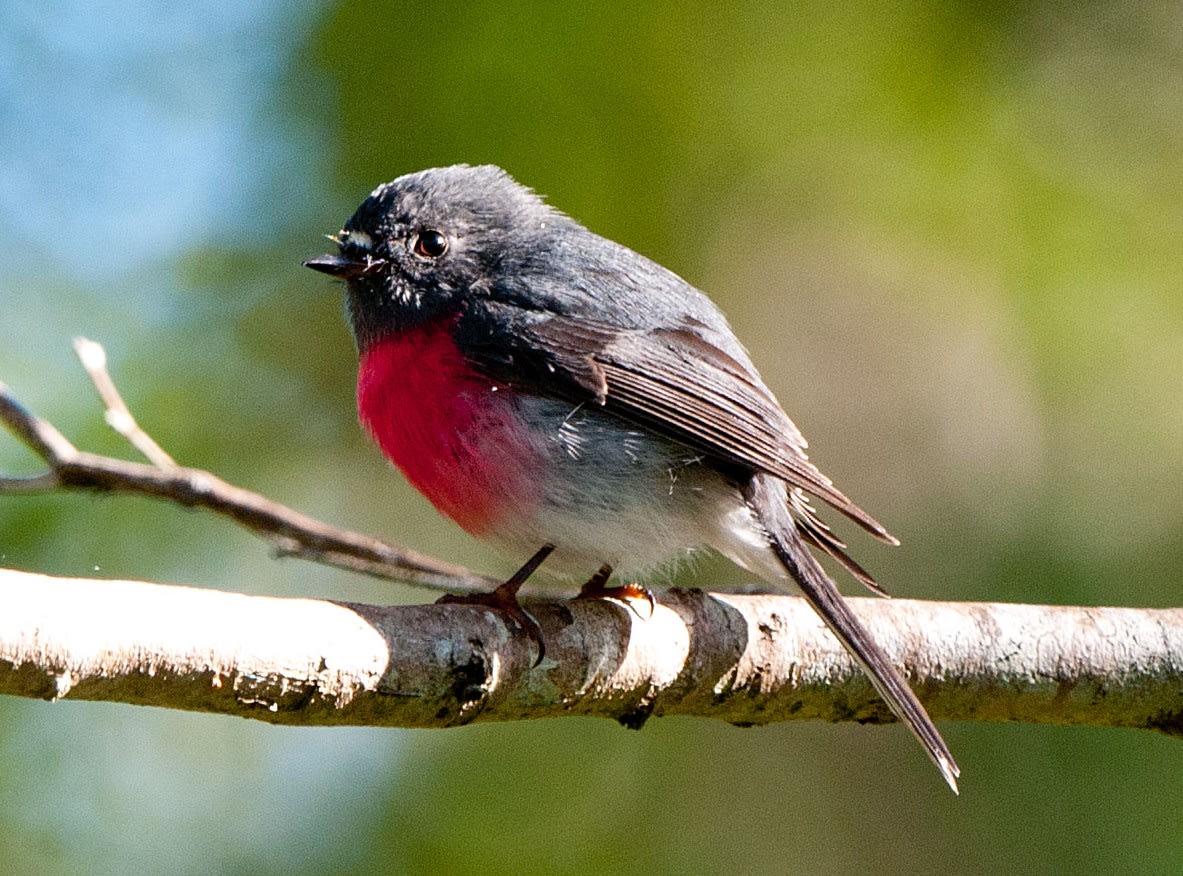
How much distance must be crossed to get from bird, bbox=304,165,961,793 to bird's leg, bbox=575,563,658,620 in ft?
0.04

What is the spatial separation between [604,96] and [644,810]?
10.1 ft

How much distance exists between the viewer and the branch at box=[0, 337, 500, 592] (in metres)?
3.95

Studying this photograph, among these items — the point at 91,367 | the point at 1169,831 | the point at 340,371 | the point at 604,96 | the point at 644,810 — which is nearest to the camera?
the point at 91,367

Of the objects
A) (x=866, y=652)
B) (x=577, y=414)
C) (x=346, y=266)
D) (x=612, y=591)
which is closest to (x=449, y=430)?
(x=577, y=414)

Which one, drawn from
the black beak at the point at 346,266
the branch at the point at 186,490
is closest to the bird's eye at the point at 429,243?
the black beak at the point at 346,266

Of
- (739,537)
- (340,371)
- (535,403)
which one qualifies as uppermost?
(535,403)

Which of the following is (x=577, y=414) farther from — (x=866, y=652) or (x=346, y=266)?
(x=866, y=652)

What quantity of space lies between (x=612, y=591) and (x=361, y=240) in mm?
1541

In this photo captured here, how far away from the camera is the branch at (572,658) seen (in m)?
2.56

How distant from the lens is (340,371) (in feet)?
22.1

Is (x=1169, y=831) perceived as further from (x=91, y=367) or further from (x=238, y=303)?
(x=238, y=303)

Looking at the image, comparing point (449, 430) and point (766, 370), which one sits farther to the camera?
point (766, 370)

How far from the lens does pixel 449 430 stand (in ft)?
13.9

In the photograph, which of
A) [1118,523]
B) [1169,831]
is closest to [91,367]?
[1118,523]
